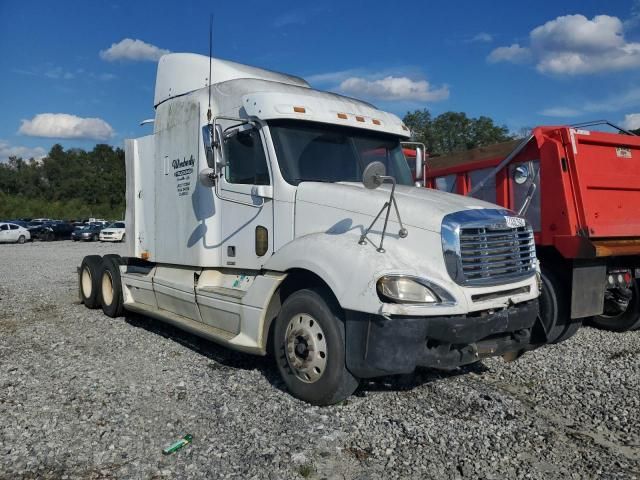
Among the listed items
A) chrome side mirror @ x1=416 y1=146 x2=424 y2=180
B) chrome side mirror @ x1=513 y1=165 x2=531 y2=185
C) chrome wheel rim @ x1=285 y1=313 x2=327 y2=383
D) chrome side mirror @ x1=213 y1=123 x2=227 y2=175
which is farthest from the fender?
chrome side mirror @ x1=513 y1=165 x2=531 y2=185

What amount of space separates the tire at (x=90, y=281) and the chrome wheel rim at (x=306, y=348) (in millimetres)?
5596

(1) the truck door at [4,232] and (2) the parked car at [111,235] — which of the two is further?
(1) the truck door at [4,232]

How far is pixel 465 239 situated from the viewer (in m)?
4.58

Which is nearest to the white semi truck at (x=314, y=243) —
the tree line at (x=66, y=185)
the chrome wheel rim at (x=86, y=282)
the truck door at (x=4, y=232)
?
the chrome wheel rim at (x=86, y=282)

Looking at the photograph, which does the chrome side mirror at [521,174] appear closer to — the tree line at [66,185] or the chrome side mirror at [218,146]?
the chrome side mirror at [218,146]

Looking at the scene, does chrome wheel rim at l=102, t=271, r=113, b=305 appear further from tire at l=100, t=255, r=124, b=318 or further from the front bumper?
the front bumper

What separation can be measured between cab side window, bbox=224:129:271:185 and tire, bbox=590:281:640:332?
17.5ft

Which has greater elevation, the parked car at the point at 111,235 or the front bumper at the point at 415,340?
the front bumper at the point at 415,340

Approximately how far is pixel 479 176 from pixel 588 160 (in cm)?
152

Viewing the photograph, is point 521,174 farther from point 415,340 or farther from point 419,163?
point 415,340

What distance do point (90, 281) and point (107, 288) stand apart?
0.64 metres

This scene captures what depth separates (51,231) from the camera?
43.9m

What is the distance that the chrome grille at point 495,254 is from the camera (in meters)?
4.56

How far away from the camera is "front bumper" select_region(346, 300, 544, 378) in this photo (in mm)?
4301
